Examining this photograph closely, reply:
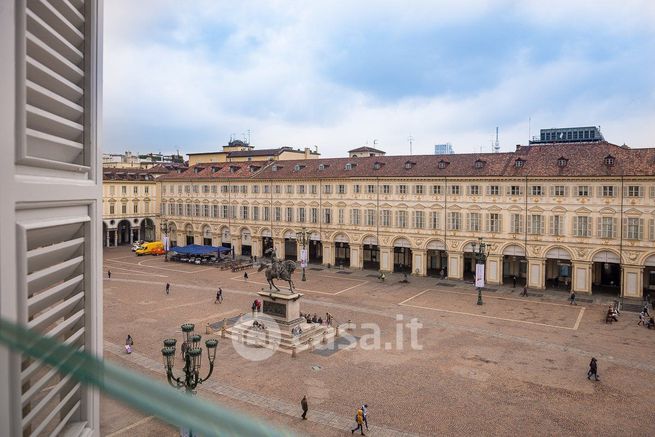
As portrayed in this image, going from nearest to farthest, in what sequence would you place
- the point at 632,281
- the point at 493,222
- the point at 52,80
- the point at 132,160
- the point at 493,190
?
the point at 52,80 < the point at 632,281 < the point at 493,190 < the point at 493,222 < the point at 132,160

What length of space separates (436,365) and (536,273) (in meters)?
26.1

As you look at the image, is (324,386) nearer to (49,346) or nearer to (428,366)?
(428,366)

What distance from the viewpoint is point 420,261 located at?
55.2 meters

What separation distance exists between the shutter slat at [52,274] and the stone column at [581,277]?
4928 centimetres

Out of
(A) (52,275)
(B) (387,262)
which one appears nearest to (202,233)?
(B) (387,262)

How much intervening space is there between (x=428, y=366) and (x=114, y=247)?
6499 centimetres

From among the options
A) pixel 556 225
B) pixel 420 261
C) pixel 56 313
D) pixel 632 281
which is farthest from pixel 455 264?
pixel 56 313

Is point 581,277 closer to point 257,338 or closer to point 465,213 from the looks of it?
point 465,213

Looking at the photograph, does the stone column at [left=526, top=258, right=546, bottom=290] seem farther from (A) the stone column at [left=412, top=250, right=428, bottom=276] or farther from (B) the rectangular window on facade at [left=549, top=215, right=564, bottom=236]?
(A) the stone column at [left=412, top=250, right=428, bottom=276]

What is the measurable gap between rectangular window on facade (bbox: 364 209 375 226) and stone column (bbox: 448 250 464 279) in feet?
31.5

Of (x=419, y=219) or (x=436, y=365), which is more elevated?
(x=419, y=219)

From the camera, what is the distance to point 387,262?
5712 cm

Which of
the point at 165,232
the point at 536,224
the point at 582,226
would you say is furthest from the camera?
the point at 165,232

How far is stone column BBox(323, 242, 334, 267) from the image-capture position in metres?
61.3
